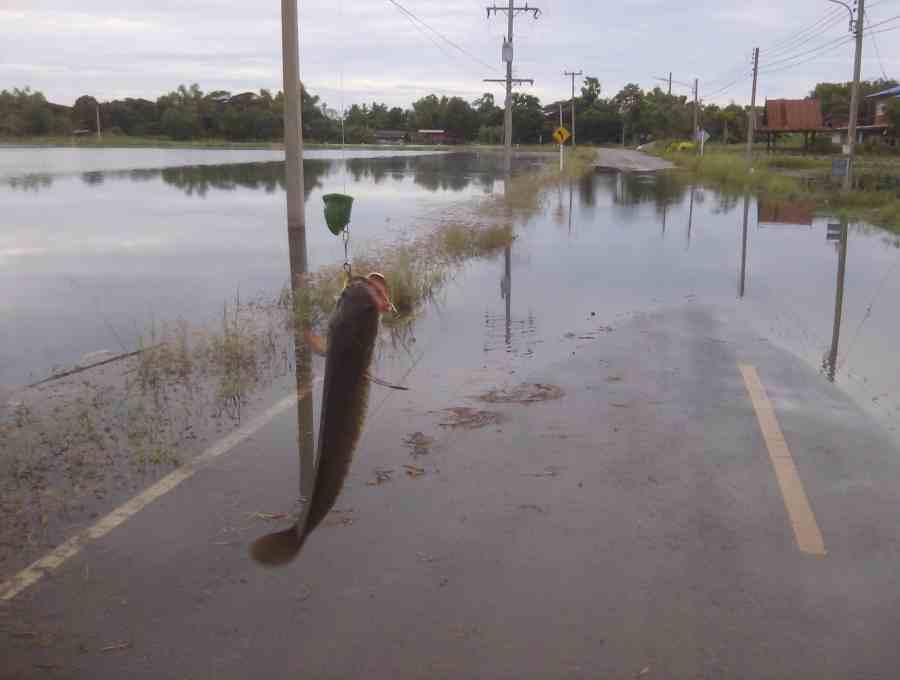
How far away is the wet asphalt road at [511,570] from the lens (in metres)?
3.66

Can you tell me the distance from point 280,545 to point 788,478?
379 centimetres

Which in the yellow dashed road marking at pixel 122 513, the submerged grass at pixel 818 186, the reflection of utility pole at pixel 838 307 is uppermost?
the submerged grass at pixel 818 186

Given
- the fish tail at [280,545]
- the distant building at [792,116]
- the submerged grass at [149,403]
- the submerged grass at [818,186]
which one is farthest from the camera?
the distant building at [792,116]

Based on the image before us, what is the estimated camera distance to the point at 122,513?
499cm

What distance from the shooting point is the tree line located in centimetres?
7000

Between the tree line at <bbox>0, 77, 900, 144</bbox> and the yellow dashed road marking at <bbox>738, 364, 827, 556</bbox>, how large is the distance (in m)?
31.7

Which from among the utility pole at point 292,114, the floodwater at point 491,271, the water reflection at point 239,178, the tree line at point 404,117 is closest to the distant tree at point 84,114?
the tree line at point 404,117

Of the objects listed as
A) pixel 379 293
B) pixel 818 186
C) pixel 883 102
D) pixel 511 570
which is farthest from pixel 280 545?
pixel 883 102

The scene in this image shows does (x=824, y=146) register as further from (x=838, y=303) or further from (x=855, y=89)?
(x=838, y=303)

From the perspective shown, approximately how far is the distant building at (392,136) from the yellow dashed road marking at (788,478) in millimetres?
129900

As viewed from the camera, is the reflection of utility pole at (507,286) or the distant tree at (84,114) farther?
the distant tree at (84,114)

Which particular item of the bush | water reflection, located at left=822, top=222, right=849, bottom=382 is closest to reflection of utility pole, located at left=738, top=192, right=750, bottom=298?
water reflection, located at left=822, top=222, right=849, bottom=382

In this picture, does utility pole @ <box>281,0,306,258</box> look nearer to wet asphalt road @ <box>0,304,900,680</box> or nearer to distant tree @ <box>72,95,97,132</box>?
wet asphalt road @ <box>0,304,900,680</box>

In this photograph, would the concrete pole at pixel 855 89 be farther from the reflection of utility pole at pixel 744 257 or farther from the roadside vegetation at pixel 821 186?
the reflection of utility pole at pixel 744 257
